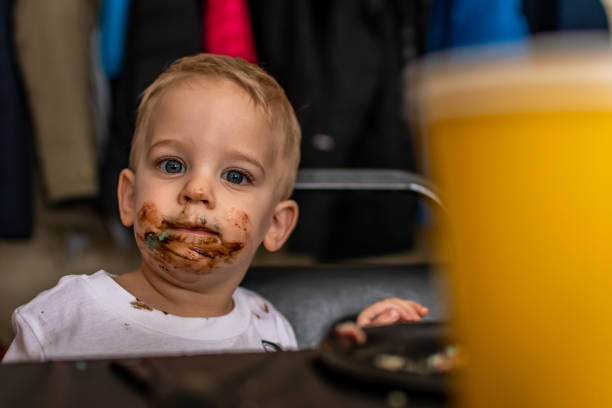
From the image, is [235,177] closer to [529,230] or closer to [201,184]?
[201,184]

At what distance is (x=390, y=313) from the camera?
0.77m

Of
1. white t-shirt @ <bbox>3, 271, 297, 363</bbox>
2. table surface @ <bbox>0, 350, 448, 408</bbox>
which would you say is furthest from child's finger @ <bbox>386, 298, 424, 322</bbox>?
table surface @ <bbox>0, 350, 448, 408</bbox>

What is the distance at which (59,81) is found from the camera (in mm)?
1624

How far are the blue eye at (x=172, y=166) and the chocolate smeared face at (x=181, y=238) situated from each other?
0.05 metres

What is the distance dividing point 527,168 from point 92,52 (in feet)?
5.38

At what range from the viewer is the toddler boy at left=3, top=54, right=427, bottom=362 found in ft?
2.24

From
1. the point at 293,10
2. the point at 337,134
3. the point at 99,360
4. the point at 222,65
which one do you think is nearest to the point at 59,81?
the point at 293,10

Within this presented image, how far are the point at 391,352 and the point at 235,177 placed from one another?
1.40ft

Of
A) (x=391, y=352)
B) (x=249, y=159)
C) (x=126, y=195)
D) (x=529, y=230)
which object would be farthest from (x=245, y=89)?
(x=529, y=230)

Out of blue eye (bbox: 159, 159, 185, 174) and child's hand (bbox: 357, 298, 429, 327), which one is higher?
blue eye (bbox: 159, 159, 185, 174)

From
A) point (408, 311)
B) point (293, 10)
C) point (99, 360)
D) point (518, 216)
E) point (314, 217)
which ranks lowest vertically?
point (314, 217)

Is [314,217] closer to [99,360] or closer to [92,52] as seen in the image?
[92,52]

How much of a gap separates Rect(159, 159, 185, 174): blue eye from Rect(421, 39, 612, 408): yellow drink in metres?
0.53

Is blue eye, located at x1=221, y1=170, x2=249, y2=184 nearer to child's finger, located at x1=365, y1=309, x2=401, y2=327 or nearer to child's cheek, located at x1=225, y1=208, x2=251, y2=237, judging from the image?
child's cheek, located at x1=225, y1=208, x2=251, y2=237
